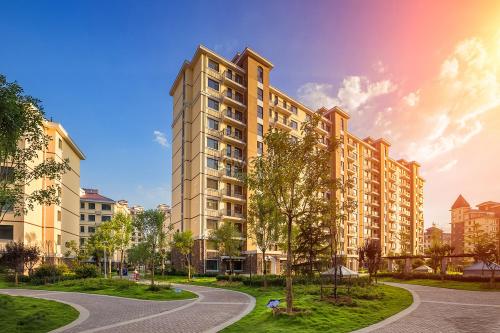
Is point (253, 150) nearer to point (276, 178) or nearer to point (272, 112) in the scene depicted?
point (272, 112)

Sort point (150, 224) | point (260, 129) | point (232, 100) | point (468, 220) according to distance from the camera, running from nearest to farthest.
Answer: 1. point (150, 224)
2. point (232, 100)
3. point (260, 129)
4. point (468, 220)

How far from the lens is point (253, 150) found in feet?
205

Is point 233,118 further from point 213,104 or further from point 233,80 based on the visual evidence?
point 233,80

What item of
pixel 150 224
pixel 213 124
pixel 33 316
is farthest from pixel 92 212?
pixel 33 316

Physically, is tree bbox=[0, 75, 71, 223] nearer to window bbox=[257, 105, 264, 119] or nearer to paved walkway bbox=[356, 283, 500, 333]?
paved walkway bbox=[356, 283, 500, 333]

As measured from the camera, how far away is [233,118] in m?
61.5

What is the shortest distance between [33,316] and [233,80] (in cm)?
5114

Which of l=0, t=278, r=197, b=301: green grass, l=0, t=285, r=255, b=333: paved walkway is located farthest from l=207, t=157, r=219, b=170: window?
l=0, t=285, r=255, b=333: paved walkway

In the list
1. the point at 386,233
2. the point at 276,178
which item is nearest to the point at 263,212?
the point at 276,178

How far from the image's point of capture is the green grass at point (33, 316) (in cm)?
1493

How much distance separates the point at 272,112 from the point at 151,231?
1572 inches

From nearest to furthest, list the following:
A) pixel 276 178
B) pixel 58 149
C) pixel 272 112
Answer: pixel 276 178, pixel 58 149, pixel 272 112

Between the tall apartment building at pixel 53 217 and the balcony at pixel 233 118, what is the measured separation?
80.3ft

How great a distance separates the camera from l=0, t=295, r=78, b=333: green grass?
14.9 meters
